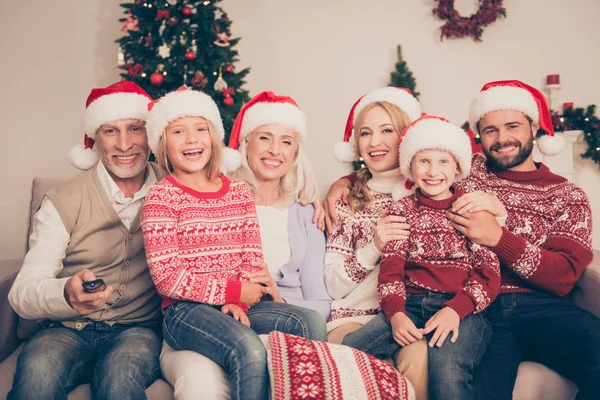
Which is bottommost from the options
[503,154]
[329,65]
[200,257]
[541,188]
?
[200,257]

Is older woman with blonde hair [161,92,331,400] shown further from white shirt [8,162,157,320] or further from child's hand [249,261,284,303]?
white shirt [8,162,157,320]

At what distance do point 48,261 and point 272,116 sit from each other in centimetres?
102

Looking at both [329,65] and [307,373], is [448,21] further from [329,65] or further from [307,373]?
[307,373]

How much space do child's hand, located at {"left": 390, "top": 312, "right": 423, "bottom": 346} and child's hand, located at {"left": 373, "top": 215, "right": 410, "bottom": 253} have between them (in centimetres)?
28

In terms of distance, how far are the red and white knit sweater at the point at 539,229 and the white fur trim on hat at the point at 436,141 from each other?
17 cm

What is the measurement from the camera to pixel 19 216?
3846mm

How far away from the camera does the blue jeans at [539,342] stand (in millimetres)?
1417

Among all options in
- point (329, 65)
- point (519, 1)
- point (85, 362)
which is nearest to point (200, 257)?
point (85, 362)

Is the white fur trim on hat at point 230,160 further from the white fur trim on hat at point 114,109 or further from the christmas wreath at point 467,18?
the christmas wreath at point 467,18

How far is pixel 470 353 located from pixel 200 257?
92cm

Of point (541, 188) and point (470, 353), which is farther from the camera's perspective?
point (541, 188)

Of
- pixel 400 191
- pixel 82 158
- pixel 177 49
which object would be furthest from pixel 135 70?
pixel 400 191

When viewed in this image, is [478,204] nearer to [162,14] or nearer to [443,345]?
[443,345]

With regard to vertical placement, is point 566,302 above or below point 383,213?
below
